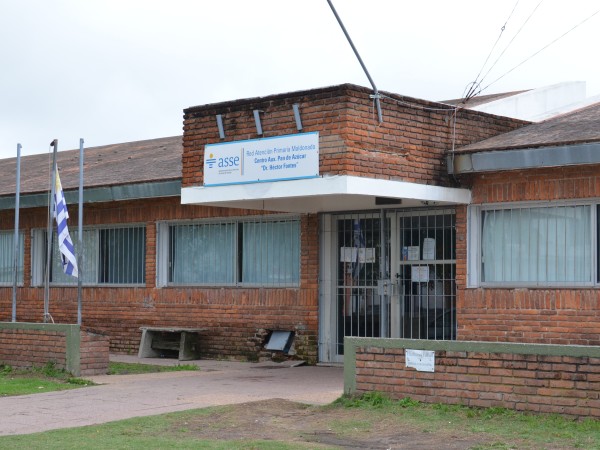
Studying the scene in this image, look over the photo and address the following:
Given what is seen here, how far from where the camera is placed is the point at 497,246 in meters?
14.8

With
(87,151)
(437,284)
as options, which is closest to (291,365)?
(437,284)

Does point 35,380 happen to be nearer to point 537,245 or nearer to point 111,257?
Answer: point 111,257

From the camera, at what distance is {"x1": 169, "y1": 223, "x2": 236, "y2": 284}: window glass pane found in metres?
18.1

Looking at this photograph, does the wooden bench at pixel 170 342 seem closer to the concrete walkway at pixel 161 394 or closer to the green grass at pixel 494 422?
the concrete walkway at pixel 161 394

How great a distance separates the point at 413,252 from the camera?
51.9 ft

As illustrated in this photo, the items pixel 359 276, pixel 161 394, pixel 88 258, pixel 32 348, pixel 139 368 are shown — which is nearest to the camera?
pixel 161 394

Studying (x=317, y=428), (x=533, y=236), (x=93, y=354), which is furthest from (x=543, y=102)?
(x=317, y=428)

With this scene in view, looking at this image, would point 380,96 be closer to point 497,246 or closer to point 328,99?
point 328,99

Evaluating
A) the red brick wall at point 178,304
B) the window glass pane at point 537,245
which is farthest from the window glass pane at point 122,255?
the window glass pane at point 537,245

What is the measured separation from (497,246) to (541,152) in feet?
5.59

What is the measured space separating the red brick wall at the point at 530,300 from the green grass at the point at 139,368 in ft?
14.3

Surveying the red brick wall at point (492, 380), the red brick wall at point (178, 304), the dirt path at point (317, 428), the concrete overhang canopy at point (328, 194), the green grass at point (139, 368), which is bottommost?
the dirt path at point (317, 428)

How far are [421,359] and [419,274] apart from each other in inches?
192

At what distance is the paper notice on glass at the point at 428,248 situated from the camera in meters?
15.6
